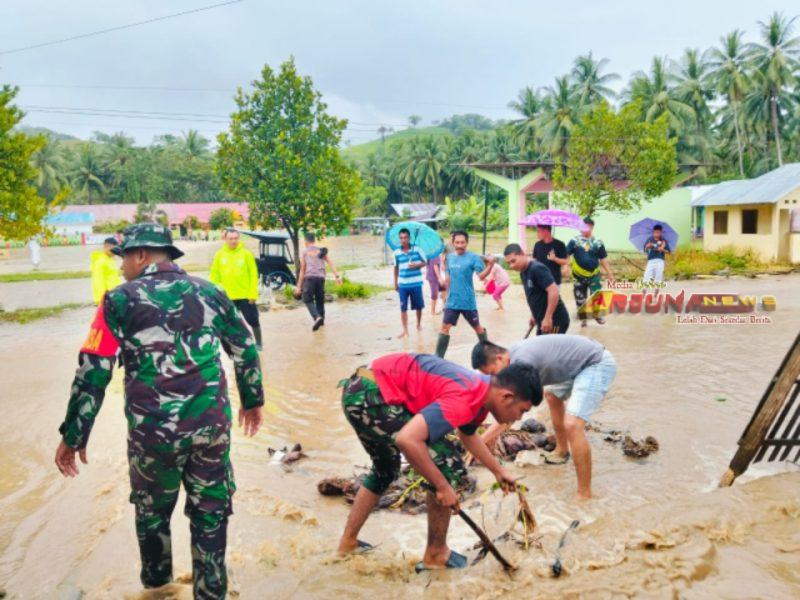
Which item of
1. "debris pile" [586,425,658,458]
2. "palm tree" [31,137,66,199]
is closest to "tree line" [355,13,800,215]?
"debris pile" [586,425,658,458]

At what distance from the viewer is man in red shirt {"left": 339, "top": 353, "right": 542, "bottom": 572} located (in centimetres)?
314

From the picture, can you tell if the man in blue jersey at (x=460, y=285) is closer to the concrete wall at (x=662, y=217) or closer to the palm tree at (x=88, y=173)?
the concrete wall at (x=662, y=217)

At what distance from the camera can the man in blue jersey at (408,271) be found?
1017 centimetres

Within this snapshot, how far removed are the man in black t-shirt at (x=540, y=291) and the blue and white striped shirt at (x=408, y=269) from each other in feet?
10.5

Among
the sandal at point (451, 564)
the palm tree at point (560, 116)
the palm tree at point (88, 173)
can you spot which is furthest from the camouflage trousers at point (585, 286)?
the palm tree at point (88, 173)

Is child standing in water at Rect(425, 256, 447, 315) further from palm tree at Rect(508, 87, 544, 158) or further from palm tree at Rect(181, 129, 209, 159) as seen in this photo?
palm tree at Rect(181, 129, 209, 159)

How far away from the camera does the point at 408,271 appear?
1023 cm

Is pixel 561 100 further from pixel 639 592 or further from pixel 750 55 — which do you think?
pixel 639 592

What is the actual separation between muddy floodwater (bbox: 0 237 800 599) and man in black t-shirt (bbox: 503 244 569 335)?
101 centimetres

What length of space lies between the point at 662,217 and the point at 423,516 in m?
27.9

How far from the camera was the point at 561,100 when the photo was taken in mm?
49000

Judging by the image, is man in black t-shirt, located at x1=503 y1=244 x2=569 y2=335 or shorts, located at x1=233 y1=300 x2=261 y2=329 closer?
man in black t-shirt, located at x1=503 y1=244 x2=569 y2=335

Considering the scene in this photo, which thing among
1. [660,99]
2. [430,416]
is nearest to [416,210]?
[660,99]

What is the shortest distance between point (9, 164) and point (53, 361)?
6.94 meters
